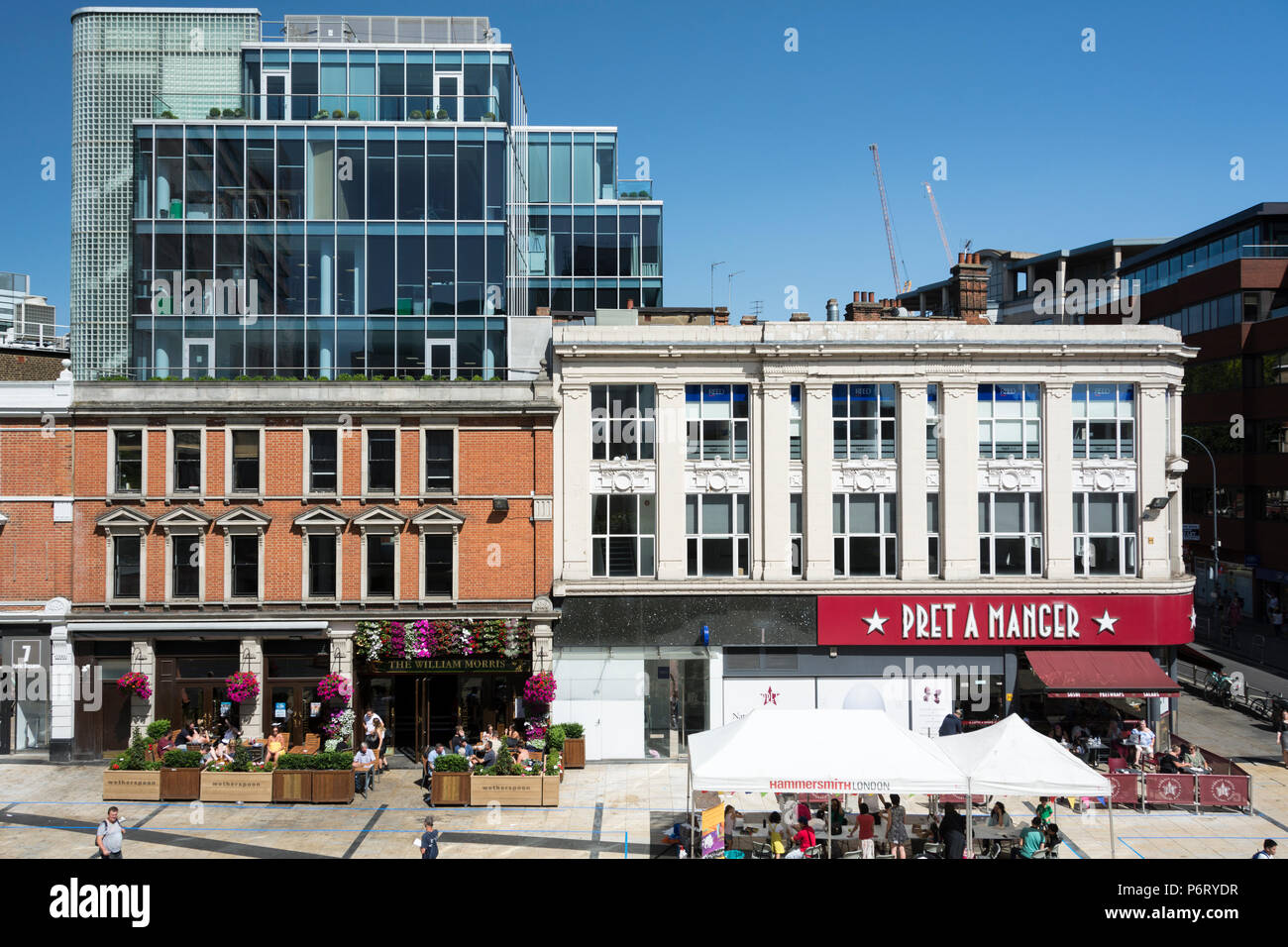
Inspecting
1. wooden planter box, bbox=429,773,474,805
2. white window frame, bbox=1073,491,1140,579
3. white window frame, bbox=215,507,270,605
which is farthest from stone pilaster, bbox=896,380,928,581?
white window frame, bbox=215,507,270,605

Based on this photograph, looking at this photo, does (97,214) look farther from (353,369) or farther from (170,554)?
(170,554)

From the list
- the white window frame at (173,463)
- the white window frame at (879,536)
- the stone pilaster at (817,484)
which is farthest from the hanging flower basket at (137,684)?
the white window frame at (879,536)

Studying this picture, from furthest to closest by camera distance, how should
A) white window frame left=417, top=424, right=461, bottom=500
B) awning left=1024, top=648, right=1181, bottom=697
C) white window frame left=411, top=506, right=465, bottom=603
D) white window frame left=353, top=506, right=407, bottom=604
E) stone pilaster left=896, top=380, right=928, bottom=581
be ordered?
stone pilaster left=896, top=380, right=928, bottom=581 < white window frame left=417, top=424, right=461, bottom=500 < white window frame left=411, top=506, right=465, bottom=603 < white window frame left=353, top=506, right=407, bottom=604 < awning left=1024, top=648, right=1181, bottom=697

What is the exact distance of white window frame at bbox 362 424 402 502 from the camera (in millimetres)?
32625

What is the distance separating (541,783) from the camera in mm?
27422

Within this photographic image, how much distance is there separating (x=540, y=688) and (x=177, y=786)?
11.0m

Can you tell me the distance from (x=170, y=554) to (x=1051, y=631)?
99.7ft

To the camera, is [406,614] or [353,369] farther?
[353,369]

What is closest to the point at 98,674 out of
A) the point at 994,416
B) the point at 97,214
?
the point at 97,214

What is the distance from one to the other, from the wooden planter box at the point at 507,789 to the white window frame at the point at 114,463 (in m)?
15.7

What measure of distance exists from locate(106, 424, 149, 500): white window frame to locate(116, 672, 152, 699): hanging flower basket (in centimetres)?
597

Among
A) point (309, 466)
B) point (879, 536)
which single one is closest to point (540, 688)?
point (309, 466)

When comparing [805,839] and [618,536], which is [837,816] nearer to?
[805,839]

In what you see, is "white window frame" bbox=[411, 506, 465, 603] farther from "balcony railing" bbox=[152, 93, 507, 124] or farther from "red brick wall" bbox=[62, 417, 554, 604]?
"balcony railing" bbox=[152, 93, 507, 124]
